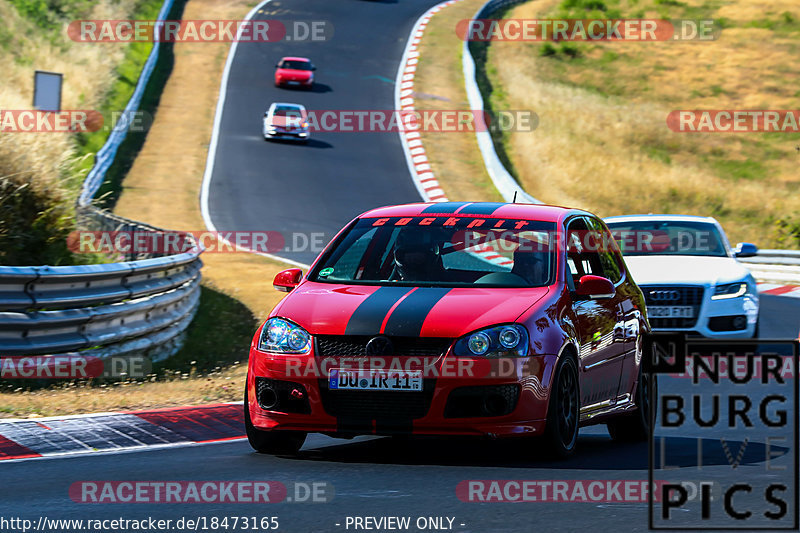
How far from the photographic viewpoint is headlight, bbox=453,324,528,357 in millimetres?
6734

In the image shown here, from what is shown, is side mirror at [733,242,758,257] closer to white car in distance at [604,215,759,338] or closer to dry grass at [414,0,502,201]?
white car in distance at [604,215,759,338]

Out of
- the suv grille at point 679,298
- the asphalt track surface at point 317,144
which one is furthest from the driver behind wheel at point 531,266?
the asphalt track surface at point 317,144

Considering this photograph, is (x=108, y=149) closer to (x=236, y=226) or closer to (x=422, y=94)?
(x=236, y=226)

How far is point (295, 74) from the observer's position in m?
43.6

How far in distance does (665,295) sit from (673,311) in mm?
192

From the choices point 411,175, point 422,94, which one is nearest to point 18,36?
point 422,94

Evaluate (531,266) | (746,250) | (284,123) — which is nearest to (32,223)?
(531,266)

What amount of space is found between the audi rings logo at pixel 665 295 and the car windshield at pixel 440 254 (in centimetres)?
572

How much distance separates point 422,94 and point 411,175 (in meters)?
9.82

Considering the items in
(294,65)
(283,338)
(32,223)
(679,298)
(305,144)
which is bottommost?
(305,144)
